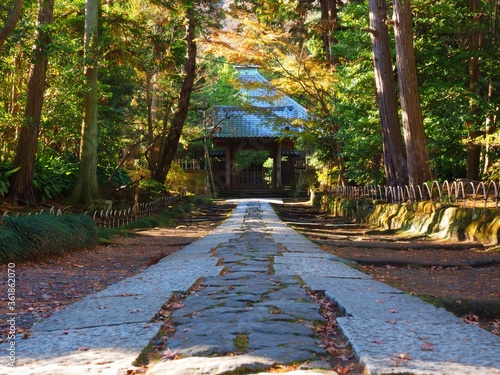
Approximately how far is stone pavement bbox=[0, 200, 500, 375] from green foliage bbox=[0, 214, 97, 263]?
2.66 metres

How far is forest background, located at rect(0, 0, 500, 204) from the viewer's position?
14.2 meters

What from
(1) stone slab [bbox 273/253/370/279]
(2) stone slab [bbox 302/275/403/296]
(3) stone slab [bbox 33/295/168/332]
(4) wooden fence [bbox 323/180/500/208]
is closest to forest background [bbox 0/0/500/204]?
(4) wooden fence [bbox 323/180/500/208]

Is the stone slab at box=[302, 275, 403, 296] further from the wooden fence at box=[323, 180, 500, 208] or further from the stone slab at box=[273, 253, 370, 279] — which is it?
the wooden fence at box=[323, 180, 500, 208]

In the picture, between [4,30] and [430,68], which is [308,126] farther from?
[4,30]

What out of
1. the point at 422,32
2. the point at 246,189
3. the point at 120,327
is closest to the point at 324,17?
the point at 422,32

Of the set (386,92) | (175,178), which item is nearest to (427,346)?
(386,92)

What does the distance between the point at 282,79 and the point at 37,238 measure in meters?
15.2

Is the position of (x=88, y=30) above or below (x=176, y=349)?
above

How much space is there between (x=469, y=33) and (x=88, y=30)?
946 cm

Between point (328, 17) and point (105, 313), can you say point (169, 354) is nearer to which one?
point (105, 313)

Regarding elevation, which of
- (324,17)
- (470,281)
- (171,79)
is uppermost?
(324,17)

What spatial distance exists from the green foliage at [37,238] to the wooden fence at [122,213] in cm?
143

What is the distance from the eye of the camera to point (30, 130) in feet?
46.4

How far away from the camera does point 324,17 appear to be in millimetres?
24719
